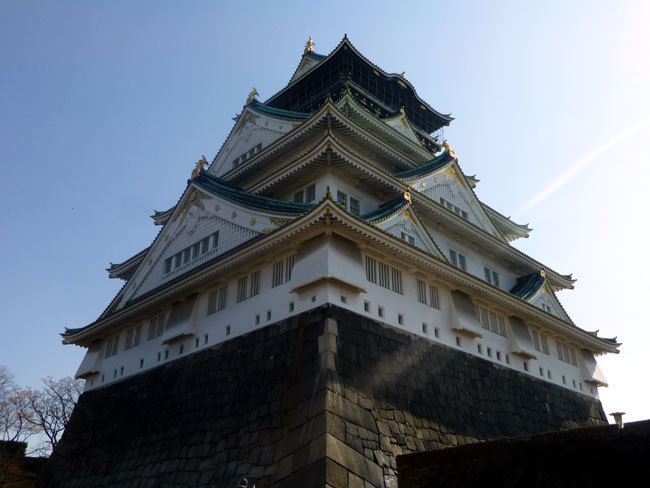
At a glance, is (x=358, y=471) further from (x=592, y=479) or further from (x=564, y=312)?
(x=564, y=312)

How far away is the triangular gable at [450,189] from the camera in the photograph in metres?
23.6

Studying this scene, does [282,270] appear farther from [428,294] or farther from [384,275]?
[428,294]

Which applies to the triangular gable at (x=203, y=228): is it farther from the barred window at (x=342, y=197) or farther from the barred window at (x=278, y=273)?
the barred window at (x=342, y=197)

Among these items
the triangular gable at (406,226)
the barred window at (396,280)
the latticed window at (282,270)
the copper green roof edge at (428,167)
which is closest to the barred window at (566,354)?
the triangular gable at (406,226)

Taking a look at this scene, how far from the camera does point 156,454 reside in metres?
17.1

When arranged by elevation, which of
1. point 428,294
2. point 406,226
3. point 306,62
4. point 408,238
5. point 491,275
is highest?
point 306,62

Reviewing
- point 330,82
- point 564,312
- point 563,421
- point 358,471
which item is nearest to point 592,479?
point 358,471

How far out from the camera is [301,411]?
14.0m

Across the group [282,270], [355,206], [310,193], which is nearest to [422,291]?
[355,206]

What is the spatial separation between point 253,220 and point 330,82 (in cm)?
1664

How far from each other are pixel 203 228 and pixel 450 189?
36.4 ft

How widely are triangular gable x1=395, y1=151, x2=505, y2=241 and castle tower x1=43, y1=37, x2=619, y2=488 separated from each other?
0.11 m

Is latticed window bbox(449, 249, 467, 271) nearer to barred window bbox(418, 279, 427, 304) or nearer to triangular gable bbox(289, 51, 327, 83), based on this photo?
barred window bbox(418, 279, 427, 304)

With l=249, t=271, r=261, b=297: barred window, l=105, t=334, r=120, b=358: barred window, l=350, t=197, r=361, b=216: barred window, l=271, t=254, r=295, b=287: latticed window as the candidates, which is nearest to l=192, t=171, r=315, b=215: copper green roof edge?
l=271, t=254, r=295, b=287: latticed window
